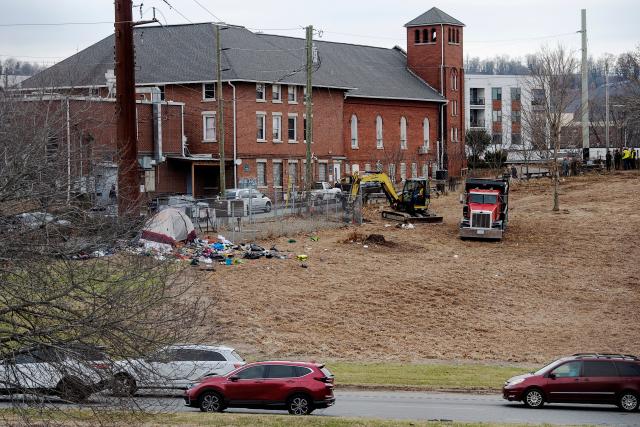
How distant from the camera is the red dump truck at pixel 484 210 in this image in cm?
5684

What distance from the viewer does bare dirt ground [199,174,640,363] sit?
1383 inches

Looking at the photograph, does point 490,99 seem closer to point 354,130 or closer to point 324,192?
point 354,130

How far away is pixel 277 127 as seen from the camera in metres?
78.6

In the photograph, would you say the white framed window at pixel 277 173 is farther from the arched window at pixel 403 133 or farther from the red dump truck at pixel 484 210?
the red dump truck at pixel 484 210

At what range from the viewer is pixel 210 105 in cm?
7406

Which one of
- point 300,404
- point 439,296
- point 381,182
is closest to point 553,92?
point 381,182

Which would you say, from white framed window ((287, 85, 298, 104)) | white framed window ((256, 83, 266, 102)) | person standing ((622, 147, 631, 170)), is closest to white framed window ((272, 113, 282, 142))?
white framed window ((287, 85, 298, 104))

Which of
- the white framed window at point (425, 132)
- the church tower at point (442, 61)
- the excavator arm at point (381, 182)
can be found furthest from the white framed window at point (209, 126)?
the church tower at point (442, 61)

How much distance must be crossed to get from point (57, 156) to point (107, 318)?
3.28m

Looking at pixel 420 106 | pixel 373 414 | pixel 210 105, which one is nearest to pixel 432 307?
pixel 373 414

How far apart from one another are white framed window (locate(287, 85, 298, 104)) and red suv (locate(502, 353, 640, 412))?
54446 mm

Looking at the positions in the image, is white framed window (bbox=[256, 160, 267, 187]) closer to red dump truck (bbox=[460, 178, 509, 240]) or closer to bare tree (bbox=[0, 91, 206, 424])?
red dump truck (bbox=[460, 178, 509, 240])

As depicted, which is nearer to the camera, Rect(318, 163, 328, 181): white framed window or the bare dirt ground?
the bare dirt ground

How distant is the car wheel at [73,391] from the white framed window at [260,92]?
59.0 m
